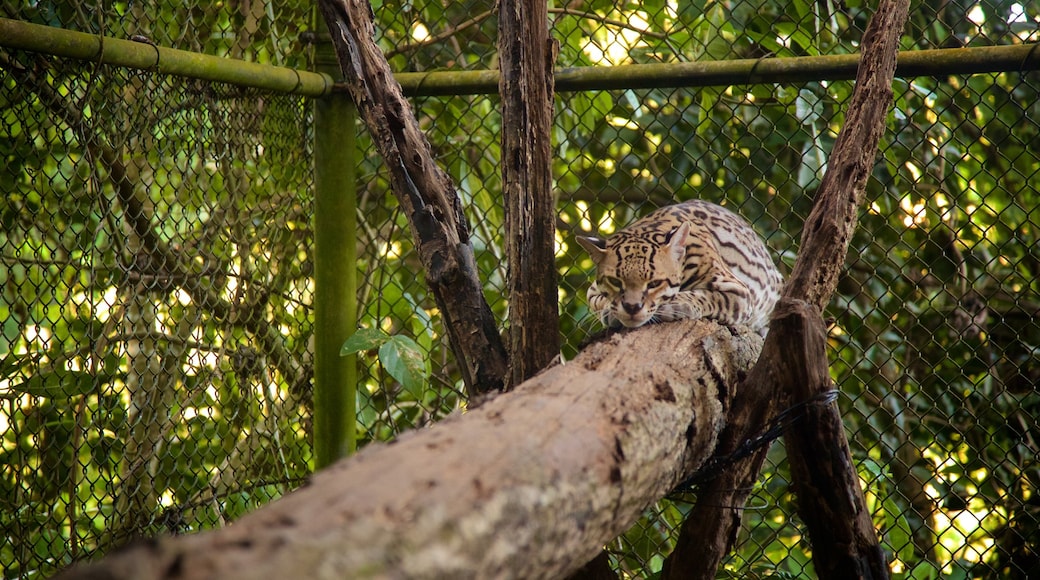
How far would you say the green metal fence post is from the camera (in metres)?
2.79

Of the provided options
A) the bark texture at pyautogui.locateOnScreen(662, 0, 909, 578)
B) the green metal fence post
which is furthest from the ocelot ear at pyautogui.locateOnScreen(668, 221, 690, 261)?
the green metal fence post

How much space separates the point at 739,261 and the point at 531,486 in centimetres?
215

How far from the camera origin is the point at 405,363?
2.59 metres

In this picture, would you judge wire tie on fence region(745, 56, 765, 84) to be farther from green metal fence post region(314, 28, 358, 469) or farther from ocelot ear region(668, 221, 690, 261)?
green metal fence post region(314, 28, 358, 469)

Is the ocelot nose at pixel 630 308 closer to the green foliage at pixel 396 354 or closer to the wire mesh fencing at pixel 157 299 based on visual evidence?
the green foliage at pixel 396 354

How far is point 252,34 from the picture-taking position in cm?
301

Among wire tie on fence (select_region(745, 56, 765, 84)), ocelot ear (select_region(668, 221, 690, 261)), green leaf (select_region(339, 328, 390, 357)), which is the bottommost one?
green leaf (select_region(339, 328, 390, 357))

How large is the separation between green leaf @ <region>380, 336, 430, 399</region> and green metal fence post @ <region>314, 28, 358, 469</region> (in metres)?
0.28

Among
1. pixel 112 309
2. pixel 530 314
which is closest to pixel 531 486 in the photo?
pixel 530 314

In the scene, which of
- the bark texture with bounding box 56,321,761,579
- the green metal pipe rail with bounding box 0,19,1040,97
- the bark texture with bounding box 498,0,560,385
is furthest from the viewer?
the green metal pipe rail with bounding box 0,19,1040,97

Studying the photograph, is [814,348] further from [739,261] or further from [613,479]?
[739,261]

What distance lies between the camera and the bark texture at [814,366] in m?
1.87

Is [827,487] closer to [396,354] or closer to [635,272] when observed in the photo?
[635,272]

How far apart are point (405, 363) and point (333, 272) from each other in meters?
0.42
